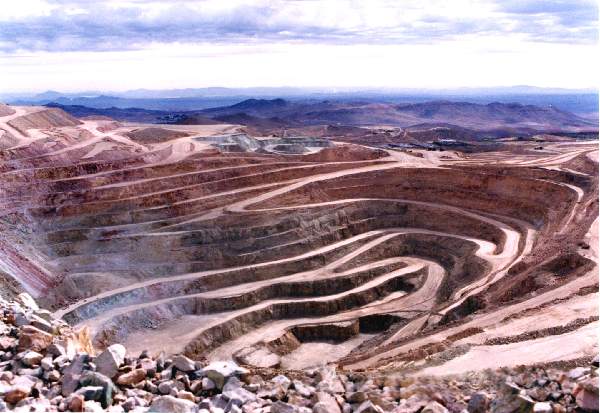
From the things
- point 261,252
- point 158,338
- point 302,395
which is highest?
point 302,395

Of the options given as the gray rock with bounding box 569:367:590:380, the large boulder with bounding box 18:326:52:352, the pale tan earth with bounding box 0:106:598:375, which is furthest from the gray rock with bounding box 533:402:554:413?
the large boulder with bounding box 18:326:52:352

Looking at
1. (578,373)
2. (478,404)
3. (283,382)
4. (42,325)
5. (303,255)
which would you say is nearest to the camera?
(478,404)

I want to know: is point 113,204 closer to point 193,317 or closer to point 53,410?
point 193,317

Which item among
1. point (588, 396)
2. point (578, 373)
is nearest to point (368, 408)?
point (588, 396)

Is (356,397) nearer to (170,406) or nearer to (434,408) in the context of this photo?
(434,408)

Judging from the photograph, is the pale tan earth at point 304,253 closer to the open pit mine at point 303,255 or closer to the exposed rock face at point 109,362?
the open pit mine at point 303,255

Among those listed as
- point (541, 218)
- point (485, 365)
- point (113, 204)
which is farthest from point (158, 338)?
point (541, 218)
